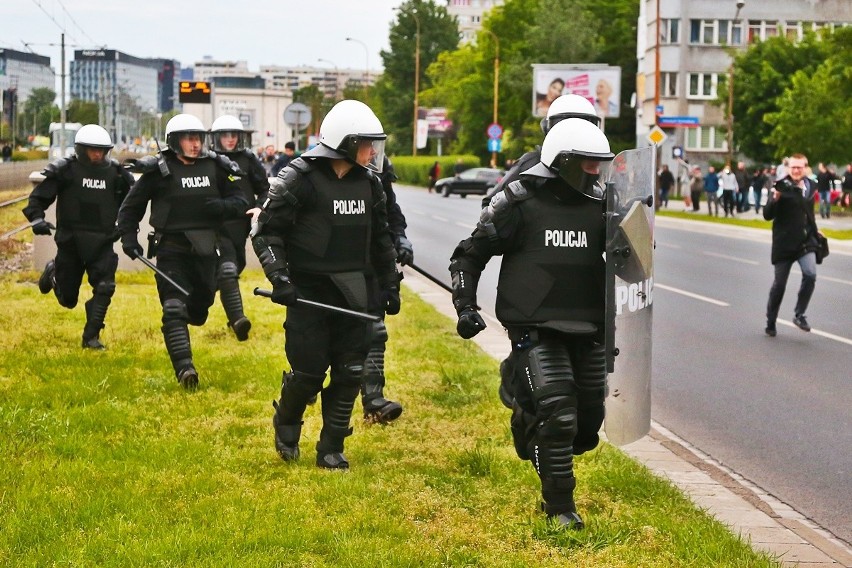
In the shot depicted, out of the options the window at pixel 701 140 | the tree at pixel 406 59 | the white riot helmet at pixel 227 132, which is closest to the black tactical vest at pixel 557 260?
the white riot helmet at pixel 227 132

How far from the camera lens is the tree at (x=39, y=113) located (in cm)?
9912

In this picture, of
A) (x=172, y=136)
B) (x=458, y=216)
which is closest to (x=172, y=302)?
(x=172, y=136)

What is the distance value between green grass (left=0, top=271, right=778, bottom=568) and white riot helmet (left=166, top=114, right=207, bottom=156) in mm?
1572

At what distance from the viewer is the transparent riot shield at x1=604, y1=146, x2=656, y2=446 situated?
219 inches

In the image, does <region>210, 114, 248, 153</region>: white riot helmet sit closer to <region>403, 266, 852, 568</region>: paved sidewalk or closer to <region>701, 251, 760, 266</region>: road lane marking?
<region>403, 266, 852, 568</region>: paved sidewalk

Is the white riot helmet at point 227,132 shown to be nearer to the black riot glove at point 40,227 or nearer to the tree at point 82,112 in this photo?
the black riot glove at point 40,227

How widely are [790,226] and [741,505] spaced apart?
753 cm

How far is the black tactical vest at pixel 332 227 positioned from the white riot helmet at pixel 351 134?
13 centimetres

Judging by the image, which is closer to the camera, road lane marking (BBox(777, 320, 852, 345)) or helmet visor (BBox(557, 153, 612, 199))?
helmet visor (BBox(557, 153, 612, 199))

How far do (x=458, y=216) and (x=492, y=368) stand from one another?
1207 inches

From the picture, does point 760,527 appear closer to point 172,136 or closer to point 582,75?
point 172,136

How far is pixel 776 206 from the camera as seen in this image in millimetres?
13547

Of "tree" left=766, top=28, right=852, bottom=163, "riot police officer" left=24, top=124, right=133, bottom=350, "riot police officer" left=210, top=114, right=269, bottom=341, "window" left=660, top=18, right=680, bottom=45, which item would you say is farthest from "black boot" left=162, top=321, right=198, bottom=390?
"window" left=660, top=18, right=680, bottom=45

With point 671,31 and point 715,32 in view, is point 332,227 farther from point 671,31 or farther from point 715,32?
point 715,32
